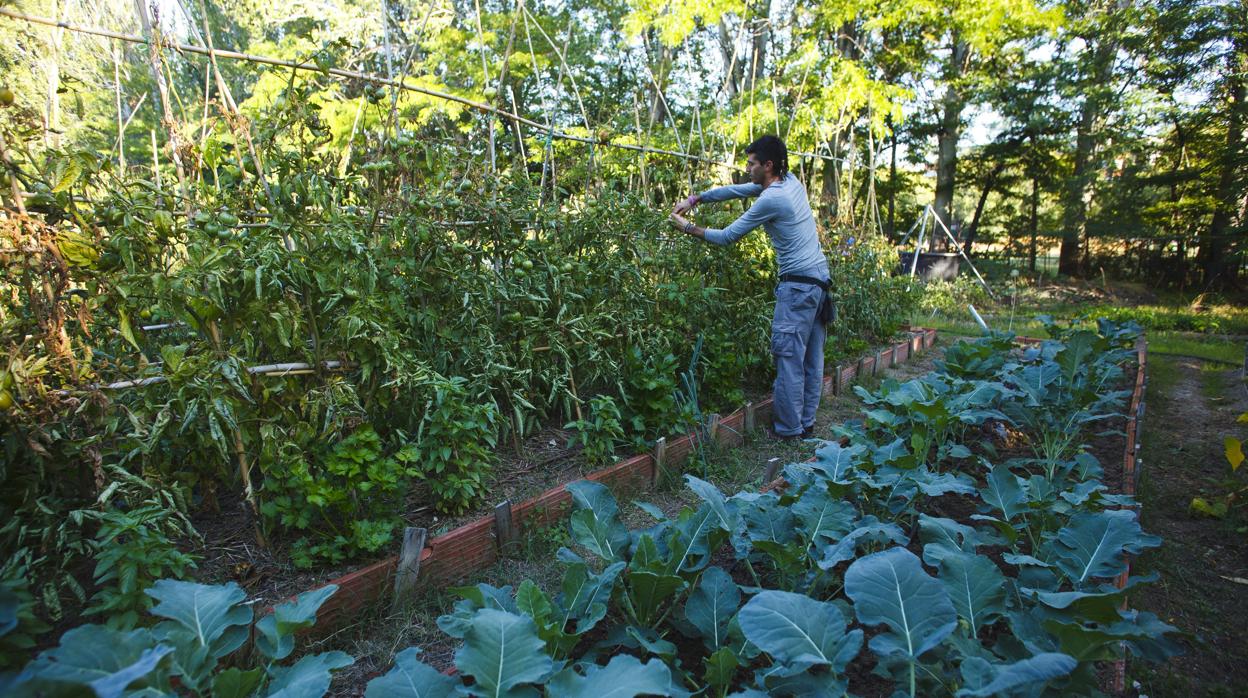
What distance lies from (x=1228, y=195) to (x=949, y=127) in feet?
21.2

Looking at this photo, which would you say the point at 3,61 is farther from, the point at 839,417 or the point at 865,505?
the point at 839,417

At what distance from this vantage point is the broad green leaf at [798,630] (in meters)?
1.33

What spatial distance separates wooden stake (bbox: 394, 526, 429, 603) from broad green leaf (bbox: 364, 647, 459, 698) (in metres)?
0.75

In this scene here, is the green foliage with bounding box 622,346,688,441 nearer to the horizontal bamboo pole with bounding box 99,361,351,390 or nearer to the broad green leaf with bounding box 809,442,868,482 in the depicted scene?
the broad green leaf with bounding box 809,442,868,482

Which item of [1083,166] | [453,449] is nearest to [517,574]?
[453,449]

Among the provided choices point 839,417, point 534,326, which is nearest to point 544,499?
point 534,326

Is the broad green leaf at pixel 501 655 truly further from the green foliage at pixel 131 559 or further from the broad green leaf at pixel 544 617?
the green foliage at pixel 131 559

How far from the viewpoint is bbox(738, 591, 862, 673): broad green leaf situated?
133cm

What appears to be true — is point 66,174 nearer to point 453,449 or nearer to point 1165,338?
point 453,449

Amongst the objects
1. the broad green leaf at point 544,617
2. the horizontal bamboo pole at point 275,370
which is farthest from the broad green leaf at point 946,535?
the horizontal bamboo pole at point 275,370

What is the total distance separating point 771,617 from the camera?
54.3 inches

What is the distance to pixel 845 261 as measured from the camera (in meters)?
5.57

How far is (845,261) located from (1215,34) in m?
11.4

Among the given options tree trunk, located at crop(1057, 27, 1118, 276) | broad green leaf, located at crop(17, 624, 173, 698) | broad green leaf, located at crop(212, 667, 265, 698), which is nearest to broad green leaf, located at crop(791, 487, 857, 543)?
broad green leaf, located at crop(212, 667, 265, 698)
